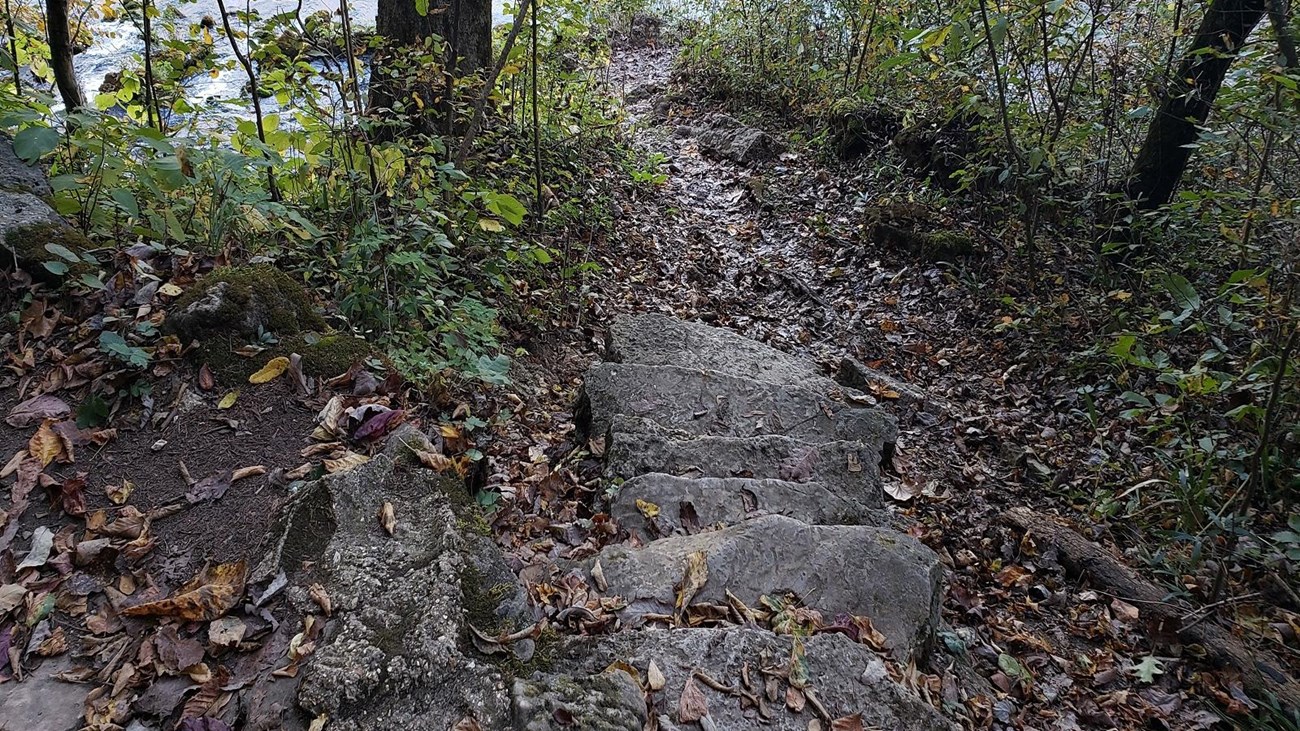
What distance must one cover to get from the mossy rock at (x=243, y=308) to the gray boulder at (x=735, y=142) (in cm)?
808

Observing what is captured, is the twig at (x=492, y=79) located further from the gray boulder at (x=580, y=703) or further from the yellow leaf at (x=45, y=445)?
the gray boulder at (x=580, y=703)

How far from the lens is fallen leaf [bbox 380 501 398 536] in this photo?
247 centimetres

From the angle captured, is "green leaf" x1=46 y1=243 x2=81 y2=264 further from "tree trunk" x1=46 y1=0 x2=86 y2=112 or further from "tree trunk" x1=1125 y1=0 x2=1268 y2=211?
"tree trunk" x1=1125 y1=0 x2=1268 y2=211

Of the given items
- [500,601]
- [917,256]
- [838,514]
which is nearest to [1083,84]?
[917,256]

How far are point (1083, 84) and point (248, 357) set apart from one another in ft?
26.6

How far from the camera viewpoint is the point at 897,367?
634 cm

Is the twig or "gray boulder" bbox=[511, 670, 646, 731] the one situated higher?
the twig

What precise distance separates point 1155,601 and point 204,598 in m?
4.53

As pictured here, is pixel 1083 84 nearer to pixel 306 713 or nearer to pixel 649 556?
pixel 649 556

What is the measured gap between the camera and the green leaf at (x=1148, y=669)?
3533mm

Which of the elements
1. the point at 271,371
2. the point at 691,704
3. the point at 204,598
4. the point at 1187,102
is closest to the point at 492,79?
the point at 271,371

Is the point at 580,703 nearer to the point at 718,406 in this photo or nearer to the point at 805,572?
the point at 805,572

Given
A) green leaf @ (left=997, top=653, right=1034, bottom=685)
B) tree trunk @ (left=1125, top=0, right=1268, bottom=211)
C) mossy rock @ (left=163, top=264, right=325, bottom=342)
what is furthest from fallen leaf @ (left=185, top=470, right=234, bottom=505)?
tree trunk @ (left=1125, top=0, right=1268, bottom=211)

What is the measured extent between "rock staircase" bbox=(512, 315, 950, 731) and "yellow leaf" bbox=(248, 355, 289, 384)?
5.40 feet
